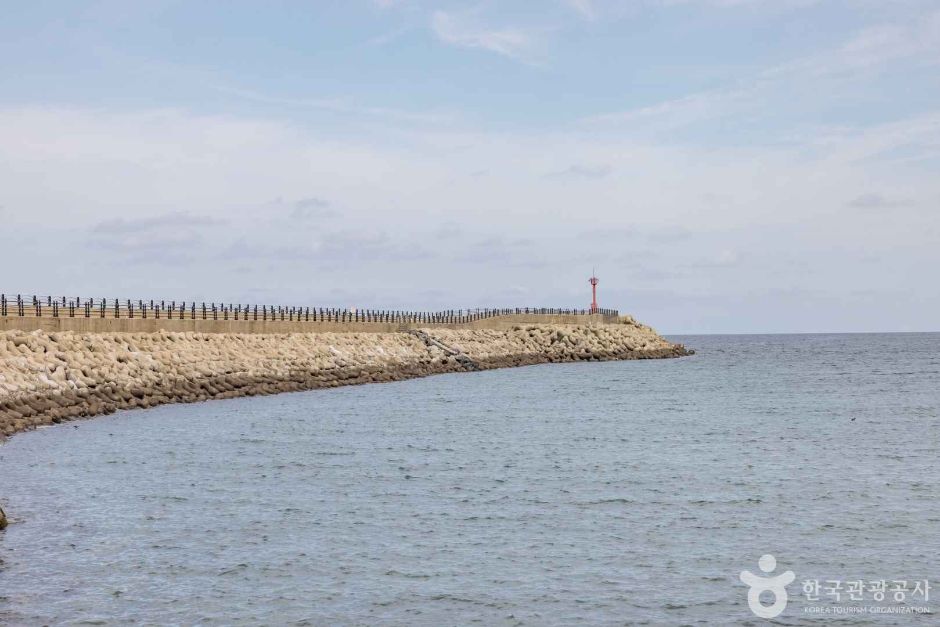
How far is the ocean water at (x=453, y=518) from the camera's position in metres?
12.4

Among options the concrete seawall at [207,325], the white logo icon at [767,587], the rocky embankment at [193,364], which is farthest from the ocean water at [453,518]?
the concrete seawall at [207,325]

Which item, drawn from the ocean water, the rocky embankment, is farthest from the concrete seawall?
the ocean water

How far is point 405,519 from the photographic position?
17.0 m

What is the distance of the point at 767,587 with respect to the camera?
1302cm

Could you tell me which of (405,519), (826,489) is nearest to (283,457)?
(405,519)

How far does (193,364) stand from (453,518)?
28455 millimetres

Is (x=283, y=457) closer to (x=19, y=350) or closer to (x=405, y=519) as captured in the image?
(x=405, y=519)

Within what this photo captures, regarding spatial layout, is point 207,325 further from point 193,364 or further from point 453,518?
point 453,518

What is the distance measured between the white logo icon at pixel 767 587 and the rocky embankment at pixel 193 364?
66.7ft

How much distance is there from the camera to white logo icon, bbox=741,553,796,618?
40.0ft

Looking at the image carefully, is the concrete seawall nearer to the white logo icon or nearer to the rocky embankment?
the rocky embankment

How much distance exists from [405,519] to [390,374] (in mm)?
38757

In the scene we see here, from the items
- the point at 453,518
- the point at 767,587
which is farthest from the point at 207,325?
the point at 767,587

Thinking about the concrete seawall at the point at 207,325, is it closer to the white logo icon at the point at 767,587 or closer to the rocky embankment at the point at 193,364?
the rocky embankment at the point at 193,364
